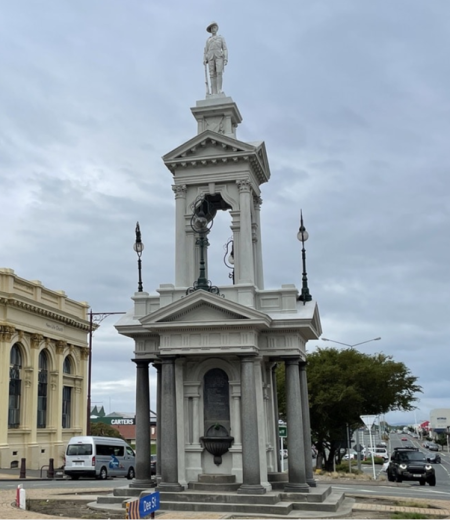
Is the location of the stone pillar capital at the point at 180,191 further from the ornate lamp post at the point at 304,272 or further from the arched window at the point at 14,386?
the arched window at the point at 14,386

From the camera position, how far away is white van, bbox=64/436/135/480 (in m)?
38.2

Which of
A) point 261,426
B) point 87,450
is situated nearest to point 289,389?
point 261,426

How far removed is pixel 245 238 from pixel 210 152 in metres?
3.02

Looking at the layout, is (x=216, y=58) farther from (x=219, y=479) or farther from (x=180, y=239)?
(x=219, y=479)

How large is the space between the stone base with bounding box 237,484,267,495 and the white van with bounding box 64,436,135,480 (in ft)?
70.6

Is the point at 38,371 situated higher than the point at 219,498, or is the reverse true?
the point at 38,371

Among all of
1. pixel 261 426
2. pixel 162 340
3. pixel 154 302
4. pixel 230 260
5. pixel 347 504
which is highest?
pixel 230 260

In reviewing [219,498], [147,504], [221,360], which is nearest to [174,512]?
[219,498]

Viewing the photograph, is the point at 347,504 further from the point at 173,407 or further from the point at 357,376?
the point at 357,376

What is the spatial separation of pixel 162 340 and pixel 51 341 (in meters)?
33.6

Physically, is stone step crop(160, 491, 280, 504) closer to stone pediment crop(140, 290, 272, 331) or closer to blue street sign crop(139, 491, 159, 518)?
stone pediment crop(140, 290, 272, 331)

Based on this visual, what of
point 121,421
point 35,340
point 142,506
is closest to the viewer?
point 142,506

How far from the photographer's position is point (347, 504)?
64.6 feet

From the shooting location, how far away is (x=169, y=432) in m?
19.5
